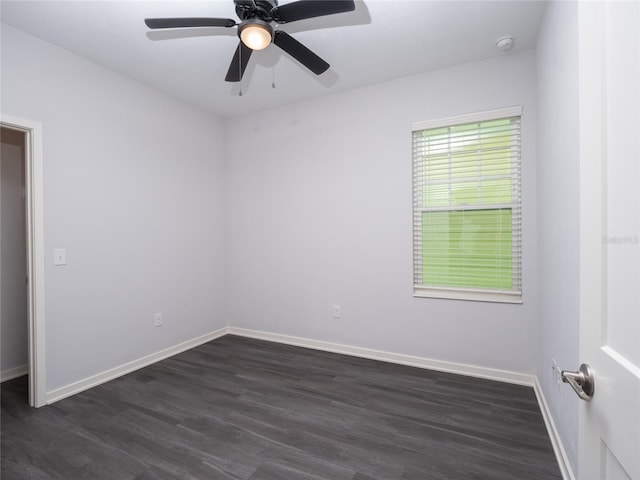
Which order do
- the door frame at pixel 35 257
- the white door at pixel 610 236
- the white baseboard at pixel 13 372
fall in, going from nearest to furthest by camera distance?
the white door at pixel 610 236
the door frame at pixel 35 257
the white baseboard at pixel 13 372


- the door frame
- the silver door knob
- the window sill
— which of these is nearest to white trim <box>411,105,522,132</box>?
the window sill

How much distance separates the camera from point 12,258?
3035mm

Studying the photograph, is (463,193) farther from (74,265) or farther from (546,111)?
(74,265)

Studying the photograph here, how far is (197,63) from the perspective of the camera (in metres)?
2.82

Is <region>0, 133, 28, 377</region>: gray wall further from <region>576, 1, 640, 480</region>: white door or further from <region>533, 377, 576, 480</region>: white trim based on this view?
<region>533, 377, 576, 480</region>: white trim

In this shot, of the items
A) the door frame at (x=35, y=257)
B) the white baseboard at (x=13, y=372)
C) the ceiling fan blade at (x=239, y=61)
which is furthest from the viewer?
the white baseboard at (x=13, y=372)

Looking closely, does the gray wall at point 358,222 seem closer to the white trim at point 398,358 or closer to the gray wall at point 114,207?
the white trim at point 398,358

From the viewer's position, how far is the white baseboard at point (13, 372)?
2.85 meters

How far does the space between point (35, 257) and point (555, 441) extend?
149 inches

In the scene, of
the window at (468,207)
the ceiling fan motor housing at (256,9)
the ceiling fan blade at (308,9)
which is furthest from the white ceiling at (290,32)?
the window at (468,207)

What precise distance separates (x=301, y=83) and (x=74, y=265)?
8.82ft

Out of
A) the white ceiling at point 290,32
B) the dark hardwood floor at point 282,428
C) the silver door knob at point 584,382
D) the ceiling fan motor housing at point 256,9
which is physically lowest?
the dark hardwood floor at point 282,428

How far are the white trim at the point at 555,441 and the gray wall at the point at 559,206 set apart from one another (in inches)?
2.3

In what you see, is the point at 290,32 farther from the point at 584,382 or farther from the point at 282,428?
the point at 282,428
